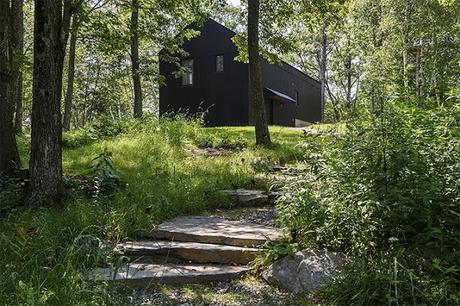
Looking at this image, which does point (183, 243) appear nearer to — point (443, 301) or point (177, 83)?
point (443, 301)

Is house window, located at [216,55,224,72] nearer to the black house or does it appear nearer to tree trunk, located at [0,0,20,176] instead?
the black house

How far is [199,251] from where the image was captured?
3.96m

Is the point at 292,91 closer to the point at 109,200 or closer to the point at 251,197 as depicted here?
the point at 251,197

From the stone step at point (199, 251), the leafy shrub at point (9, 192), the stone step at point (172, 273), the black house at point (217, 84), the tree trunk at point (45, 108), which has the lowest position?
the stone step at point (172, 273)

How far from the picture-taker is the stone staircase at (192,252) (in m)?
3.55

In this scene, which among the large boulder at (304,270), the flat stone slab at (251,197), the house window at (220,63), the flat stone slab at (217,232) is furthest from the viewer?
the house window at (220,63)

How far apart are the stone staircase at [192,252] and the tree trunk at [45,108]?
1.51 metres

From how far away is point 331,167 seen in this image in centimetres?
358

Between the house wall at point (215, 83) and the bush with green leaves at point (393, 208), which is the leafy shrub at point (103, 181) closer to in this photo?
the bush with green leaves at point (393, 208)

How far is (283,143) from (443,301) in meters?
6.79

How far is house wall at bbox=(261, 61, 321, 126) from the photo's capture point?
70.8 feet

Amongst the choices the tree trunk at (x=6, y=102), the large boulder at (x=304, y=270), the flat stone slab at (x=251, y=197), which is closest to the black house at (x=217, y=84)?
the tree trunk at (x=6, y=102)

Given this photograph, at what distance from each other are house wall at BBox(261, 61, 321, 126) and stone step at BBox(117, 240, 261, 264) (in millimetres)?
16983

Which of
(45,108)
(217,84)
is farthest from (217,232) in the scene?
(217,84)
